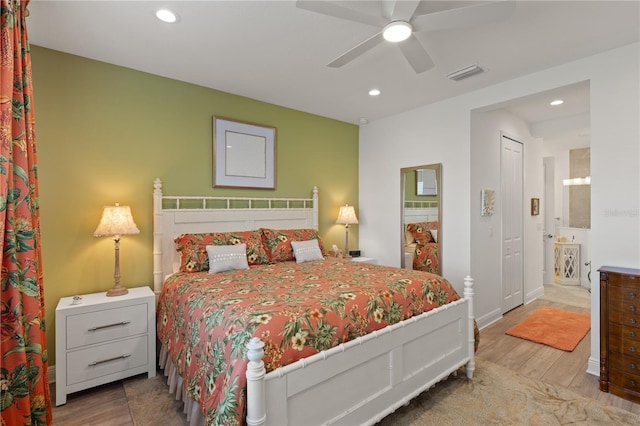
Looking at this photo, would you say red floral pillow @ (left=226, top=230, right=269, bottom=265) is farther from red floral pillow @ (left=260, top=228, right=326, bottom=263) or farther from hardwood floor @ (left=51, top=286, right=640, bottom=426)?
hardwood floor @ (left=51, top=286, right=640, bottom=426)

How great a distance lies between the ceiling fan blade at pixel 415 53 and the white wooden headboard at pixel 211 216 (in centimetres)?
226

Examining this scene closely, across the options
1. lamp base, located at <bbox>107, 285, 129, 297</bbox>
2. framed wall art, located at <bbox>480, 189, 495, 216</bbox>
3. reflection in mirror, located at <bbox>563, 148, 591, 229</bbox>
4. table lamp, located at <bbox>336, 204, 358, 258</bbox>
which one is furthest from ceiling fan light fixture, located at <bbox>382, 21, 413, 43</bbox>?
reflection in mirror, located at <bbox>563, 148, 591, 229</bbox>

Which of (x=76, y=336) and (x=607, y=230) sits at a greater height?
(x=607, y=230)

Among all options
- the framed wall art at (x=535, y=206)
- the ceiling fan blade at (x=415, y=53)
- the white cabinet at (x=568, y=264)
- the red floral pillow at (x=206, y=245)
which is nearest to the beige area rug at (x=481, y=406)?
the red floral pillow at (x=206, y=245)

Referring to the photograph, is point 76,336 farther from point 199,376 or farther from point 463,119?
point 463,119

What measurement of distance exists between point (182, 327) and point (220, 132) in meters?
2.16

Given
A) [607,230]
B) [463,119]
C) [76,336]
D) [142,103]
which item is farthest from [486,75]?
[76,336]

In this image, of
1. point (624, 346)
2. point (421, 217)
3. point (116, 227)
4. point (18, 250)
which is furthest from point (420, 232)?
point (18, 250)

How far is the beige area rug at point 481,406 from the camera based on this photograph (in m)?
2.06

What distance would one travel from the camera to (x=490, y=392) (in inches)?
93.0

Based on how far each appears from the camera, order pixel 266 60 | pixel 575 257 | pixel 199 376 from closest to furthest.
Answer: pixel 199 376 < pixel 266 60 < pixel 575 257

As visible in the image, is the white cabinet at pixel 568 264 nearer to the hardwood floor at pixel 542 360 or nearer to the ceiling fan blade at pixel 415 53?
the hardwood floor at pixel 542 360

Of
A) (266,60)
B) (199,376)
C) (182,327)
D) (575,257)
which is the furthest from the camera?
(575,257)

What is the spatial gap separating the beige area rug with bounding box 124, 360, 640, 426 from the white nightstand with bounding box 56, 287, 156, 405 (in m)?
0.20
